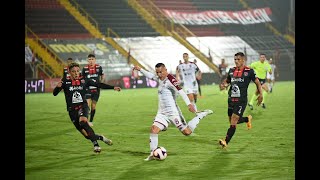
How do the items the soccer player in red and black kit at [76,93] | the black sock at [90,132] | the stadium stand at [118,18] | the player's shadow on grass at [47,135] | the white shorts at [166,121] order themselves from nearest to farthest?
the white shorts at [166,121] → the black sock at [90,132] → the soccer player in red and black kit at [76,93] → the player's shadow on grass at [47,135] → the stadium stand at [118,18]

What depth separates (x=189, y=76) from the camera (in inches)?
877

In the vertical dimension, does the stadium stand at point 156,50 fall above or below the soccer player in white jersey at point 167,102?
above

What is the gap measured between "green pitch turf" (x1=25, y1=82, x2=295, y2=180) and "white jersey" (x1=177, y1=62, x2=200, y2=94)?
101 cm

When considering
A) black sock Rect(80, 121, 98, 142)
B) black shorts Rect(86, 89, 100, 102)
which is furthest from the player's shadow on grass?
black sock Rect(80, 121, 98, 142)

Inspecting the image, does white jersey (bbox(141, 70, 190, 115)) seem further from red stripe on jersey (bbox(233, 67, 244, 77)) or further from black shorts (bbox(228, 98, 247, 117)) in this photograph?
red stripe on jersey (bbox(233, 67, 244, 77))

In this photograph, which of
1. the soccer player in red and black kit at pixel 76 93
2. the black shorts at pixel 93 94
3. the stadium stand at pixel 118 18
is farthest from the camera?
the stadium stand at pixel 118 18

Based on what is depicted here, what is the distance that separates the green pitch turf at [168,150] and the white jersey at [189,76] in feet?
3.31

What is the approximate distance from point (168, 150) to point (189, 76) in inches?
349

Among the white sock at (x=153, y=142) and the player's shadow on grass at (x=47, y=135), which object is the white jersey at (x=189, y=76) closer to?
the player's shadow on grass at (x=47, y=135)

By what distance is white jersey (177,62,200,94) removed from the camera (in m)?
22.2

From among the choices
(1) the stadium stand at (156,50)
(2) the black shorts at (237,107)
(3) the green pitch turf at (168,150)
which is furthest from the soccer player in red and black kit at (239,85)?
(1) the stadium stand at (156,50)

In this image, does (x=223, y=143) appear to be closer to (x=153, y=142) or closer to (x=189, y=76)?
(x=153, y=142)

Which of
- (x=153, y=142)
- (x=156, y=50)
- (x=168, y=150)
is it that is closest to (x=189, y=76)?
(x=168, y=150)

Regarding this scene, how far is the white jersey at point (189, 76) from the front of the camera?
2222 cm
